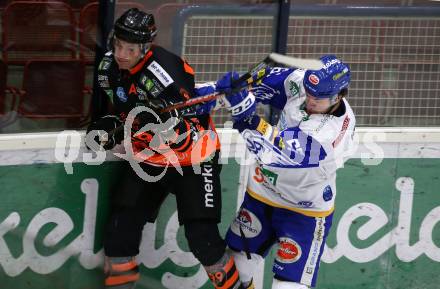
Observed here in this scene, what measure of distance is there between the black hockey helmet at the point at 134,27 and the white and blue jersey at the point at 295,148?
61 cm

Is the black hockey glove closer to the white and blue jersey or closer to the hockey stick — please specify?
the hockey stick

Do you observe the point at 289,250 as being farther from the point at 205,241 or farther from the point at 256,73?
the point at 256,73

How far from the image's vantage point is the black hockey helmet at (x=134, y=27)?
4.90m

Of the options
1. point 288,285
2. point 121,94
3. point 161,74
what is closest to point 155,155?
point 121,94

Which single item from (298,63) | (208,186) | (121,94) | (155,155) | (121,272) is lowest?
(121,272)

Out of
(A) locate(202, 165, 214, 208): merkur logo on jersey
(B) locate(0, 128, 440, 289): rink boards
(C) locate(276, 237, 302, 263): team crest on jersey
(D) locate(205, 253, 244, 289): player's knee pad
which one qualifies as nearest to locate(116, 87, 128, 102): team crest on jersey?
(B) locate(0, 128, 440, 289): rink boards

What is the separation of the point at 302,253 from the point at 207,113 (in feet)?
2.68

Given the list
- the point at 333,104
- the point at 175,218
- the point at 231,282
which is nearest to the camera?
the point at 333,104

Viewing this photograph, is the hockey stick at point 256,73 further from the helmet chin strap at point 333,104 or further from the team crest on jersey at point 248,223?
the team crest on jersey at point 248,223

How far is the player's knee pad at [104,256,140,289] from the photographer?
5332mm

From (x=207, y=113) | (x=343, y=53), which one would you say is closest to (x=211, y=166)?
(x=207, y=113)

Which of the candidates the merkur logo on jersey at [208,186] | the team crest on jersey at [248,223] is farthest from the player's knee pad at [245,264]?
the merkur logo on jersey at [208,186]

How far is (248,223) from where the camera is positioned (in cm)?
532

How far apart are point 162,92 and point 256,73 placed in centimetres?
44
